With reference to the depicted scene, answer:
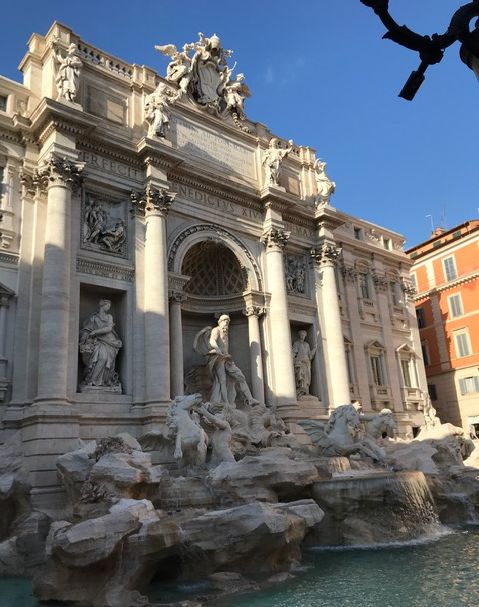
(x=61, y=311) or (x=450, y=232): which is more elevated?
(x=450, y=232)

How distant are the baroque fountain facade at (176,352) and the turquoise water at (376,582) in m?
0.64

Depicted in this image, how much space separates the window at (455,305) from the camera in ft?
100.0

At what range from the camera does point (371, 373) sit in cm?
2402

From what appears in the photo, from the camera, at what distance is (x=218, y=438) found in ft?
41.9

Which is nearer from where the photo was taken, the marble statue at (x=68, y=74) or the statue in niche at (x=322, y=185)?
the marble statue at (x=68, y=74)

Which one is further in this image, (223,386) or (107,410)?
(223,386)

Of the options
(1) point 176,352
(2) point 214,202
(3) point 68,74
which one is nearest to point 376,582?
(1) point 176,352

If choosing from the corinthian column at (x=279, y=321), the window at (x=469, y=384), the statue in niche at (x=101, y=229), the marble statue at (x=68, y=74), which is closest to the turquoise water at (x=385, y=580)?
the corinthian column at (x=279, y=321)

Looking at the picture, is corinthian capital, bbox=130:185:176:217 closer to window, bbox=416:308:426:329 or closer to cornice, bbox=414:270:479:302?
cornice, bbox=414:270:479:302

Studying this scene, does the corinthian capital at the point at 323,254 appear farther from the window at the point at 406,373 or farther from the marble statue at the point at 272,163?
the window at the point at 406,373

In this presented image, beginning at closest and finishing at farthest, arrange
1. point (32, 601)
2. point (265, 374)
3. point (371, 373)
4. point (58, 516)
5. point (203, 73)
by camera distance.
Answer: point (32, 601) → point (58, 516) → point (265, 374) → point (203, 73) → point (371, 373)

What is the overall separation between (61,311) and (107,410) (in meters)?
2.85

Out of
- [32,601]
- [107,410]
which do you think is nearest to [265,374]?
[107,410]

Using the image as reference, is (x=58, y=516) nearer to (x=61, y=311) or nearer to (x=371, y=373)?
(x=61, y=311)
